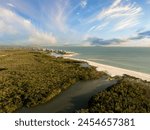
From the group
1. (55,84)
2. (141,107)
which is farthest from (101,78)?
(141,107)

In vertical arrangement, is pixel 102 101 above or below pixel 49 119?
below

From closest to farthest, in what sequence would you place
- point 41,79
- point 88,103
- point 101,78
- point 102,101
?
1. point 102,101
2. point 88,103
3. point 41,79
4. point 101,78

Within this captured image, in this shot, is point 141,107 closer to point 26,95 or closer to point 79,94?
point 79,94

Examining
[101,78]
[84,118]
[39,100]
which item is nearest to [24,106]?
[39,100]

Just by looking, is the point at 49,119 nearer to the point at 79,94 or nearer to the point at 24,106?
the point at 24,106

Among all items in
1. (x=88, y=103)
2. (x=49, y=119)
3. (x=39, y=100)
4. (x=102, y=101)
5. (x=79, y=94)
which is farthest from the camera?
(x=79, y=94)

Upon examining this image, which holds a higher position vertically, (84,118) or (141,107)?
(84,118)

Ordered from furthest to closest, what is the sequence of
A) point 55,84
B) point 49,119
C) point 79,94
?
point 55,84
point 79,94
point 49,119

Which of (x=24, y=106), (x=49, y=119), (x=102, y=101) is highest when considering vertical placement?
(x=49, y=119)

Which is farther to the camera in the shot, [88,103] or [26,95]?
[26,95]
